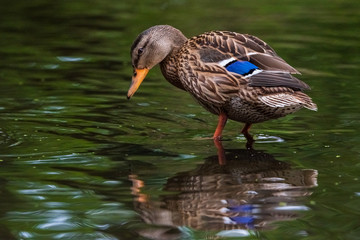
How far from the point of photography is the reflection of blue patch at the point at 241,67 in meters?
7.68

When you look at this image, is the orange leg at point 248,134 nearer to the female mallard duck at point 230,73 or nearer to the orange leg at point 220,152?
the female mallard duck at point 230,73

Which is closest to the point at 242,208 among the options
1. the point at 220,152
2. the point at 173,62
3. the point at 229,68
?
the point at 220,152

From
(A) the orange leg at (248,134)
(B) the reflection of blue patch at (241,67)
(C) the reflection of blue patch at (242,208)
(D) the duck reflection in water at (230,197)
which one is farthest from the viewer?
(A) the orange leg at (248,134)

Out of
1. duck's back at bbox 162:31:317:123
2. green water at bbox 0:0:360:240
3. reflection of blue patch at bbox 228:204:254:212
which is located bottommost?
green water at bbox 0:0:360:240

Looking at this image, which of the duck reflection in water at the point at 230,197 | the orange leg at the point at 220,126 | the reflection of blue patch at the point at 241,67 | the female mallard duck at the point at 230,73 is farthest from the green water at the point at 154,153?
the reflection of blue patch at the point at 241,67

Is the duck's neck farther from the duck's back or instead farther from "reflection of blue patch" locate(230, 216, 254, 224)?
"reflection of blue patch" locate(230, 216, 254, 224)

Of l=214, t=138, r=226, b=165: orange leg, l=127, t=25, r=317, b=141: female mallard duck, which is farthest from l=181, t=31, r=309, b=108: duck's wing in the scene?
l=214, t=138, r=226, b=165: orange leg

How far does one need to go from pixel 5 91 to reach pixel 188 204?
482 cm

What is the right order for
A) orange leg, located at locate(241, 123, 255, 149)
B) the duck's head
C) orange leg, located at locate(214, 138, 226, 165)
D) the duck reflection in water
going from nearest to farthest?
1. the duck reflection in water
2. orange leg, located at locate(214, 138, 226, 165)
3. orange leg, located at locate(241, 123, 255, 149)
4. the duck's head

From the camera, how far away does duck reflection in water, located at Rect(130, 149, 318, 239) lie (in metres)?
5.43

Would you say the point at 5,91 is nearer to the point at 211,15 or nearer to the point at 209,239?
the point at 209,239

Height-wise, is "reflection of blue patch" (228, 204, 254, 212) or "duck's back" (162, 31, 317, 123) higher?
"duck's back" (162, 31, 317, 123)

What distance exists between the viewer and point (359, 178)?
654cm

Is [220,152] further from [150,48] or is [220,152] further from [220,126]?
[150,48]
